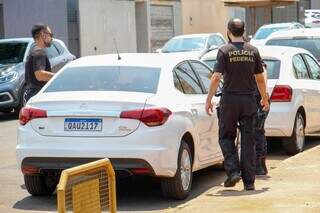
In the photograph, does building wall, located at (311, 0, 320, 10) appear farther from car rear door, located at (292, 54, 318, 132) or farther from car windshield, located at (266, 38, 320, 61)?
car rear door, located at (292, 54, 318, 132)

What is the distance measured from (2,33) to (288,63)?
67.4 feet

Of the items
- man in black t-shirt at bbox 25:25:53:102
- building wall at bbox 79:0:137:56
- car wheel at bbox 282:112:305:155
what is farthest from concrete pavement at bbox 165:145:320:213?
building wall at bbox 79:0:137:56

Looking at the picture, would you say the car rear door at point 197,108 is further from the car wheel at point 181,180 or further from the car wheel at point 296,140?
the car wheel at point 296,140

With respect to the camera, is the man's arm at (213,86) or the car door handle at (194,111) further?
the car door handle at (194,111)

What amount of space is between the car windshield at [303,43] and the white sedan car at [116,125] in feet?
21.3

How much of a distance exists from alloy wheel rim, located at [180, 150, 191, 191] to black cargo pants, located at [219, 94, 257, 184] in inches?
16.0

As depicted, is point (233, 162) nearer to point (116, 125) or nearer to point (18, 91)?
point (116, 125)

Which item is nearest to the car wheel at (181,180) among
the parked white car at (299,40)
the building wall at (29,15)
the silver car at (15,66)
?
the parked white car at (299,40)

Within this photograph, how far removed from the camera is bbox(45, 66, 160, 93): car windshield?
27.9ft

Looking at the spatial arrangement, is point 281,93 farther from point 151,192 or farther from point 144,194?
point 144,194

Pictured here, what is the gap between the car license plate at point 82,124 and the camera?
809 centimetres

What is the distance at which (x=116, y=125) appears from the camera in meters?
8.05

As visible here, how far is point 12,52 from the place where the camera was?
18219mm

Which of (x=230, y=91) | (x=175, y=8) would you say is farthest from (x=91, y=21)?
(x=230, y=91)
